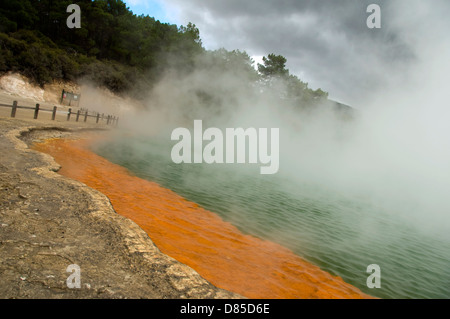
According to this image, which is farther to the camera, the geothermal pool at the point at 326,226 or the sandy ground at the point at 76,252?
the geothermal pool at the point at 326,226

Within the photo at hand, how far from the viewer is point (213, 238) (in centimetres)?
356

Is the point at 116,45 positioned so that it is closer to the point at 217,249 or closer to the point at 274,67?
the point at 274,67

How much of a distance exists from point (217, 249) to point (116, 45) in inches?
1345

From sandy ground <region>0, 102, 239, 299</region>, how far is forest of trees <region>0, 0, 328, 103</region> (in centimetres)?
2219

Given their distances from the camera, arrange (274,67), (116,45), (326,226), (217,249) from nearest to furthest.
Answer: (217,249)
(326,226)
(116,45)
(274,67)

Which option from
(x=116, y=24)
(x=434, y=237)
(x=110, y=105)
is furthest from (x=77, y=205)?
(x=116, y=24)

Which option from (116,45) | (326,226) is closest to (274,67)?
(116,45)

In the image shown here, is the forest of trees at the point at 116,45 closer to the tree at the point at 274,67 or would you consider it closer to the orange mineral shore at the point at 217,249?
the tree at the point at 274,67

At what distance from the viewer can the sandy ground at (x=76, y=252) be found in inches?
68.3

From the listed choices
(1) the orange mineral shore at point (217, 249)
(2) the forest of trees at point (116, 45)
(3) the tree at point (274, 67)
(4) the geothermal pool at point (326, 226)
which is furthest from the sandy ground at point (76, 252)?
(3) the tree at point (274, 67)

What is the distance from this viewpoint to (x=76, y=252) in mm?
2160

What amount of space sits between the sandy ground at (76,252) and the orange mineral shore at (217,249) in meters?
0.49

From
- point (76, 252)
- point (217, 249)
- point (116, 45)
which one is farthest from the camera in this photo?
point (116, 45)
